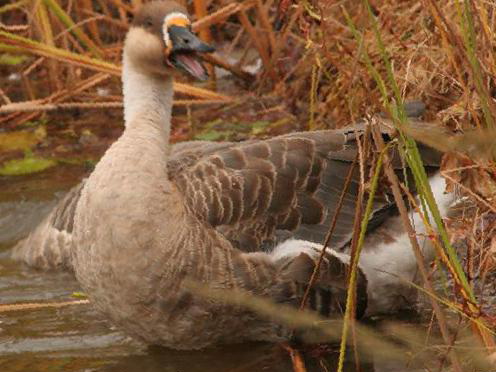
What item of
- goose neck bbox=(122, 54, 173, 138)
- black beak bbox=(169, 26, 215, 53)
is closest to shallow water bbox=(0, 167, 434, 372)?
goose neck bbox=(122, 54, 173, 138)

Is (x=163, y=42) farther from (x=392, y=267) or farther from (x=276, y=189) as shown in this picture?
(x=392, y=267)

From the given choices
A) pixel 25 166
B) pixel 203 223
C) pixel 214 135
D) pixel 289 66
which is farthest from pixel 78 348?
pixel 289 66

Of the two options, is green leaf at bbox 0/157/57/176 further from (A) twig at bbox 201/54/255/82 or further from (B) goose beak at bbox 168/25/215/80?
(B) goose beak at bbox 168/25/215/80

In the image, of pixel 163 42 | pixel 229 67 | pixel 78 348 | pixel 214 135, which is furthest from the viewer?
pixel 229 67

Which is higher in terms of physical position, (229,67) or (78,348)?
(229,67)

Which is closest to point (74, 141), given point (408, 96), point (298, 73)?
point (298, 73)

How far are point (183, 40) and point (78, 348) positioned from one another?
1.64 metres

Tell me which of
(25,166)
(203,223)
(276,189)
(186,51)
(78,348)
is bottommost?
(78,348)

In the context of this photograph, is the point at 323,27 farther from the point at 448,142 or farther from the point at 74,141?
the point at 74,141

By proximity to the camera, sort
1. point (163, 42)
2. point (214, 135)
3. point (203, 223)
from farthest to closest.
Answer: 1. point (214, 135)
2. point (163, 42)
3. point (203, 223)

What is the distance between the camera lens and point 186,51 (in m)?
5.36

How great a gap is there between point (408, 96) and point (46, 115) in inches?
153

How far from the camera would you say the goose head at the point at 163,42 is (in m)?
5.32

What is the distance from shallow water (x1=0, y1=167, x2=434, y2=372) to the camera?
5285mm
